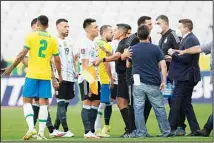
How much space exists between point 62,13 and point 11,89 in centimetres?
730

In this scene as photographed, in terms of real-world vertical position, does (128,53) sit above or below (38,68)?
above

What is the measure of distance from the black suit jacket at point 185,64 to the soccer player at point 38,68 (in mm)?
2221

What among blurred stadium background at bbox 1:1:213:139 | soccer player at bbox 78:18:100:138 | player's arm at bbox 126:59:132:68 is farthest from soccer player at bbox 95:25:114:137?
blurred stadium background at bbox 1:1:213:139

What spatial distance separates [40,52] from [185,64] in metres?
2.72

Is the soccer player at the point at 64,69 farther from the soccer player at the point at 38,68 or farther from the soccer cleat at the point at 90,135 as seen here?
the soccer player at the point at 38,68

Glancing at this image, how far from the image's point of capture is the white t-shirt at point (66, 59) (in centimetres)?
1351

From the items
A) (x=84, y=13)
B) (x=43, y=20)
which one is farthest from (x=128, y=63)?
(x=84, y=13)

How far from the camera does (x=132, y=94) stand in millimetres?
12688

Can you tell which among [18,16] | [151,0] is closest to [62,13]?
[18,16]

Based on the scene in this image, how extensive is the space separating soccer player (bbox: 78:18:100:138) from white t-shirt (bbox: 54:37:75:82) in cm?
56

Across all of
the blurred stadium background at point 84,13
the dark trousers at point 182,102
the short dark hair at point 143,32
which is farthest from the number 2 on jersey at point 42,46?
the blurred stadium background at point 84,13

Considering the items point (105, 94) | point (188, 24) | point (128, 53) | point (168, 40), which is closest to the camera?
point (128, 53)

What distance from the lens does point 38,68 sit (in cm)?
1180

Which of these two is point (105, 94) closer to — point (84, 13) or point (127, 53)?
point (127, 53)
